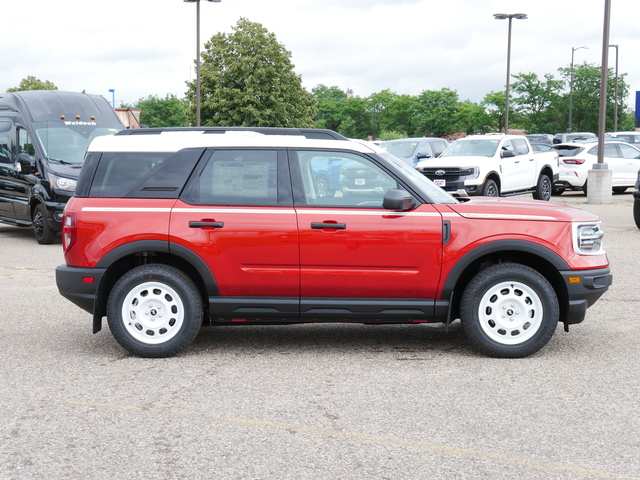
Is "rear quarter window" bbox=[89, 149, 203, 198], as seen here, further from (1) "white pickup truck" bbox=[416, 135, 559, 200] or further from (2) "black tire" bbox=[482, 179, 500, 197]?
(2) "black tire" bbox=[482, 179, 500, 197]

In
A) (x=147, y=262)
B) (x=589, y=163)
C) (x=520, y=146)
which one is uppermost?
(x=520, y=146)

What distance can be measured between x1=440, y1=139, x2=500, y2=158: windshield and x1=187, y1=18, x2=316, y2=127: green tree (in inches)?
1725

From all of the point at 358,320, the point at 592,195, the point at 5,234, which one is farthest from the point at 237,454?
the point at 592,195

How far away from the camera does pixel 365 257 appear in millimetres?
6160

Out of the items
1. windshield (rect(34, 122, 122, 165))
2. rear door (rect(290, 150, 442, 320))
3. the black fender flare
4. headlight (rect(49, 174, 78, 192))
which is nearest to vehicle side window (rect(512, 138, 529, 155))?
windshield (rect(34, 122, 122, 165))

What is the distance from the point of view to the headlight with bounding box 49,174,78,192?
13.9 m

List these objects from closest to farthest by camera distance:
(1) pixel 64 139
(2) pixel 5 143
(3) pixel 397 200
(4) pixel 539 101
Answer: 1. (3) pixel 397 200
2. (1) pixel 64 139
3. (2) pixel 5 143
4. (4) pixel 539 101

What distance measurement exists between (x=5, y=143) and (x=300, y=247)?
34.8 feet

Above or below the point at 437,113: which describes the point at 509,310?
below

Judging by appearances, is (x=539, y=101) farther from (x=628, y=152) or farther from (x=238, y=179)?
(x=238, y=179)

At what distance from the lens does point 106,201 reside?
6.36 m

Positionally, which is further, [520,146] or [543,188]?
[543,188]

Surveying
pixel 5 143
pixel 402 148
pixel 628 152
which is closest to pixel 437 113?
pixel 628 152

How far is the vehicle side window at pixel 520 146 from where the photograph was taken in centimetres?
2167
